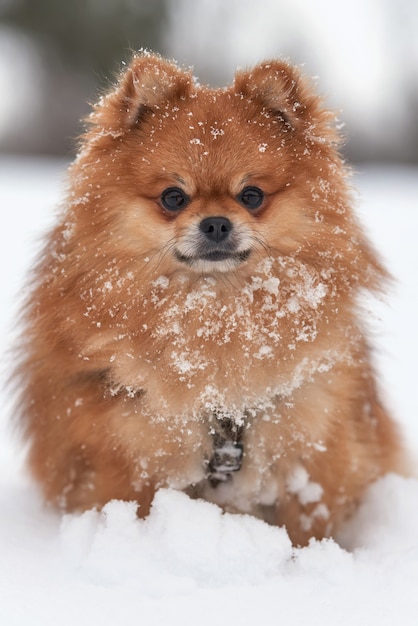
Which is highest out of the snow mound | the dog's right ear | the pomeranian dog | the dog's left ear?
the dog's left ear

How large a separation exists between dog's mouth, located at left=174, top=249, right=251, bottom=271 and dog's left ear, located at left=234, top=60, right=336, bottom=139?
52 centimetres

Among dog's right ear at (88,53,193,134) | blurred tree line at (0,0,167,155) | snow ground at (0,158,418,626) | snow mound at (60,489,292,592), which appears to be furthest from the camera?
blurred tree line at (0,0,167,155)

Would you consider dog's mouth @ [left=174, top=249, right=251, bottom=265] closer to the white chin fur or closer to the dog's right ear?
the white chin fur

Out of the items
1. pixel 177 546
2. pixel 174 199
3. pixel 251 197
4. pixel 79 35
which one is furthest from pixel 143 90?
pixel 79 35

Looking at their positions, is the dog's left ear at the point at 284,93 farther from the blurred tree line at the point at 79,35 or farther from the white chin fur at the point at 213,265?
the blurred tree line at the point at 79,35

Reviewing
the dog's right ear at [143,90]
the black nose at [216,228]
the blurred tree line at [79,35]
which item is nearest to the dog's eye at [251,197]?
the black nose at [216,228]

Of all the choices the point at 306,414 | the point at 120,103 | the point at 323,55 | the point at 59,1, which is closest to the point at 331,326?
the point at 306,414

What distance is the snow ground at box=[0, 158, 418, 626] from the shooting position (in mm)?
2092

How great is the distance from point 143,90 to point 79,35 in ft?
40.4

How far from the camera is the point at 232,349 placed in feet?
8.36

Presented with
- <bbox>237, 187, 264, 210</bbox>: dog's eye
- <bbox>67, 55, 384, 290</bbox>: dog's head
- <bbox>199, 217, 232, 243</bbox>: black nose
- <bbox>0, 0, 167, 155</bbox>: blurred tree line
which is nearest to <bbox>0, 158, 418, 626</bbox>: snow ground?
<bbox>67, 55, 384, 290</bbox>: dog's head

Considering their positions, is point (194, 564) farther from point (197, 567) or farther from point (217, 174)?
point (217, 174)

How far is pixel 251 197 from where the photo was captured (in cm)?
252

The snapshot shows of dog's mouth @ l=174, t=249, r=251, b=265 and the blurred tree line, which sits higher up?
dog's mouth @ l=174, t=249, r=251, b=265
